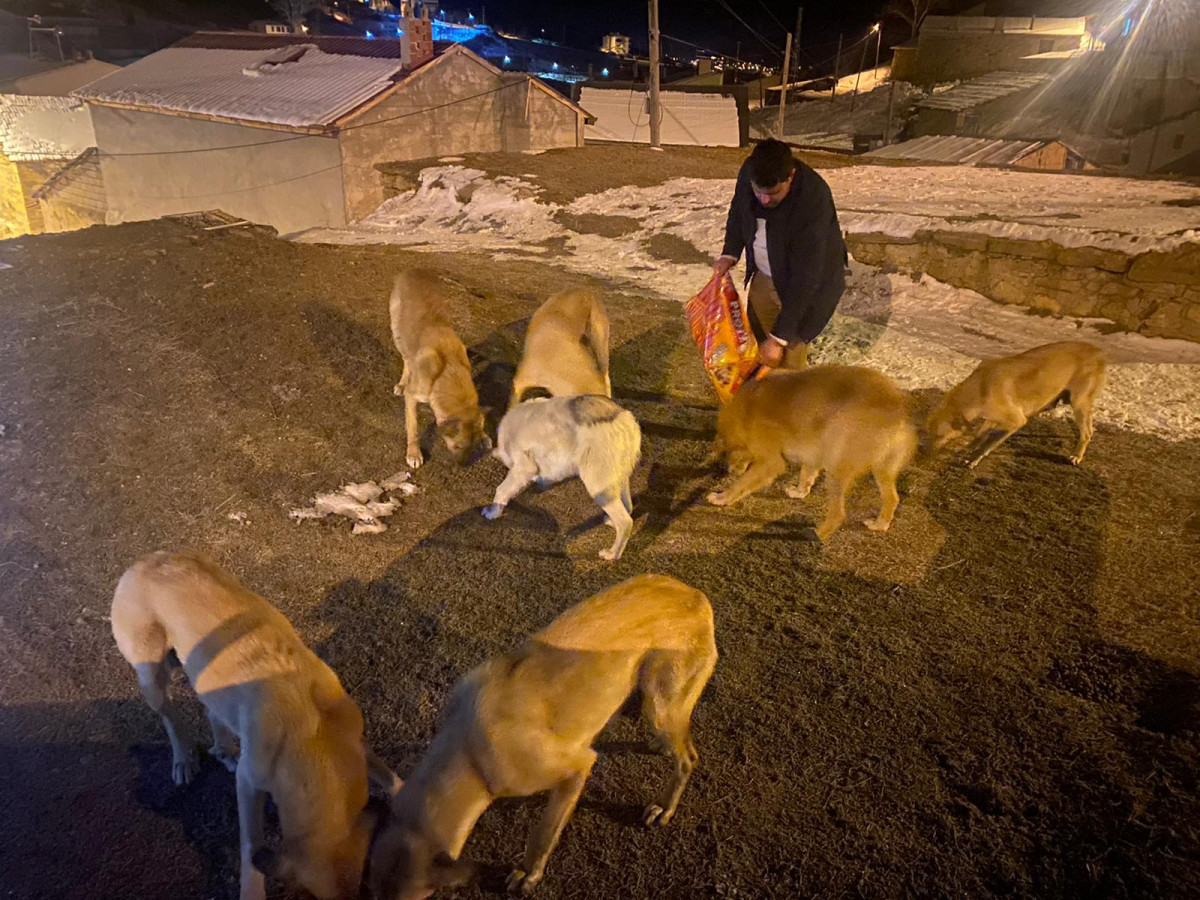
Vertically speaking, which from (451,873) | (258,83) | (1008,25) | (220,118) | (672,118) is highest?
(1008,25)

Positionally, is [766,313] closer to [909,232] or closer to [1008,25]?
[909,232]

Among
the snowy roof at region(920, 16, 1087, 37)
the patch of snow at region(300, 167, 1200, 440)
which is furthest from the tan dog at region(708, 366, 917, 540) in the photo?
the snowy roof at region(920, 16, 1087, 37)

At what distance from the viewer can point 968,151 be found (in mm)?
20547

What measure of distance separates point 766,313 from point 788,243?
779mm

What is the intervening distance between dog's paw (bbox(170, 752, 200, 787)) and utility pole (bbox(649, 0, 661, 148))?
24777 mm

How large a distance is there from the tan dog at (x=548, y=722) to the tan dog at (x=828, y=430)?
2.02 meters

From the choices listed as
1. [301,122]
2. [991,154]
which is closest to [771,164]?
[301,122]

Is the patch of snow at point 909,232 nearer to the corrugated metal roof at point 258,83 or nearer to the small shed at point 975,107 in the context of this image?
the corrugated metal roof at point 258,83

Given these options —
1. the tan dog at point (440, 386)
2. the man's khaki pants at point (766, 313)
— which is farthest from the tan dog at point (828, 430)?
the tan dog at point (440, 386)

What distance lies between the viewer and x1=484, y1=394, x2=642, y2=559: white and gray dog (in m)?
4.82

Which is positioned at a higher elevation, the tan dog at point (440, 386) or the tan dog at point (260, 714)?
the tan dog at point (440, 386)

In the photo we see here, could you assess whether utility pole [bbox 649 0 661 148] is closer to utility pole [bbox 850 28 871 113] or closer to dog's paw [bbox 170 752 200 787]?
utility pole [bbox 850 28 871 113]

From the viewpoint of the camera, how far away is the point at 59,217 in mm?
25797

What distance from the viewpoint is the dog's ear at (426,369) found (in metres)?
6.02
